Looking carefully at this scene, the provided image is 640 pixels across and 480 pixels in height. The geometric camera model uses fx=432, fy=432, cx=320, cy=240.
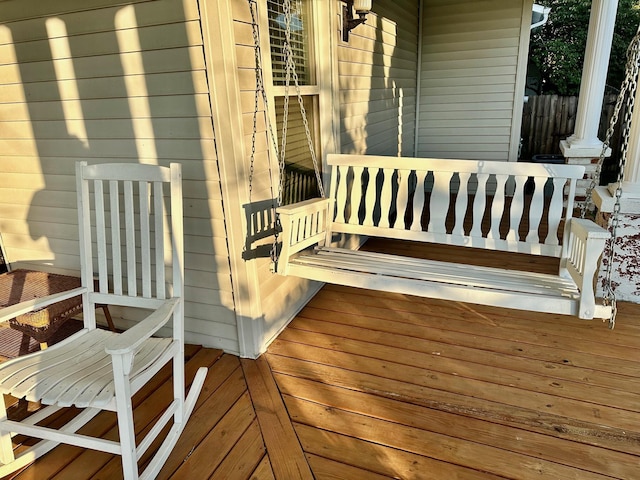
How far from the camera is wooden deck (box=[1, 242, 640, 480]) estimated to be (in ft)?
5.37

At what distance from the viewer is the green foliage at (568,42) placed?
340 inches

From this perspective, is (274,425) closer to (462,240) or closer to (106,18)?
(462,240)

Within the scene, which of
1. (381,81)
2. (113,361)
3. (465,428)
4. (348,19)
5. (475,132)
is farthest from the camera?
(475,132)

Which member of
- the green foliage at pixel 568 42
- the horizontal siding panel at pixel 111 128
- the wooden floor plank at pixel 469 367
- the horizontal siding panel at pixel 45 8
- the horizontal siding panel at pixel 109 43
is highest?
the green foliage at pixel 568 42

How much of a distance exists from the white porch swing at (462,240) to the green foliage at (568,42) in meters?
8.01

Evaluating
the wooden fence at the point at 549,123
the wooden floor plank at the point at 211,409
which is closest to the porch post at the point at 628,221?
the wooden floor plank at the point at 211,409

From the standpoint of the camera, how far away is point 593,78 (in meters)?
3.42

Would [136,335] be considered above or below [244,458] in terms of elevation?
above

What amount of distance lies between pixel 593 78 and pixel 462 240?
2143 mm

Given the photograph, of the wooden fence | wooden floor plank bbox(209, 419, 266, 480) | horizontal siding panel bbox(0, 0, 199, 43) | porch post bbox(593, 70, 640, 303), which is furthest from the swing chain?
the wooden fence

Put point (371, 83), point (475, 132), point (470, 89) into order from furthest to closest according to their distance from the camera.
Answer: point (475, 132) → point (470, 89) → point (371, 83)

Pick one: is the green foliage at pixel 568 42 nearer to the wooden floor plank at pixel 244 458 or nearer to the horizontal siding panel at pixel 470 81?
the horizontal siding panel at pixel 470 81

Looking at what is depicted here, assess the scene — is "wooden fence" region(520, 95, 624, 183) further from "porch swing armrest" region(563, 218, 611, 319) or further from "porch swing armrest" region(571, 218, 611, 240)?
"porch swing armrest" region(563, 218, 611, 319)

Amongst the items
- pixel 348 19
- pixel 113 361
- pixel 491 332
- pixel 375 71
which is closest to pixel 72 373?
pixel 113 361
